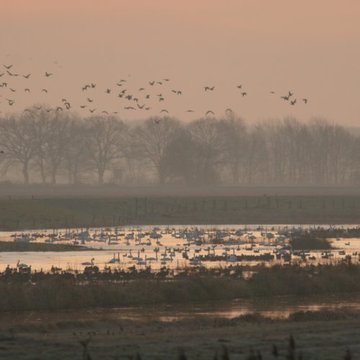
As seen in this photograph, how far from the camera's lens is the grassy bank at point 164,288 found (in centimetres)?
3625

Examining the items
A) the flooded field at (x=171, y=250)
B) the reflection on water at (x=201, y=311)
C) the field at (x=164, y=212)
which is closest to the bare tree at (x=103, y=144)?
the field at (x=164, y=212)

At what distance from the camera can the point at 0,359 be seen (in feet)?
88.8

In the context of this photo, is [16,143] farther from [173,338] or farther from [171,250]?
[173,338]

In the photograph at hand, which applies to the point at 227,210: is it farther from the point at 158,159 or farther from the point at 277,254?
the point at 158,159

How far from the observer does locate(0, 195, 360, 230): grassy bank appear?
83938 millimetres

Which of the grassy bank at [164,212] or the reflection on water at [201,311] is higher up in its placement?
the grassy bank at [164,212]

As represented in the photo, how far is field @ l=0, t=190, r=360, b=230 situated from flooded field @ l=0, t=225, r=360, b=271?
10173mm

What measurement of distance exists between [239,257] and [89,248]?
9605mm

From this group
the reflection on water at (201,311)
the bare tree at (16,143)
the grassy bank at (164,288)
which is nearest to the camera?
the reflection on water at (201,311)

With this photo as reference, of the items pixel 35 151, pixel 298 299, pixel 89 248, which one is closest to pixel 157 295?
pixel 298 299

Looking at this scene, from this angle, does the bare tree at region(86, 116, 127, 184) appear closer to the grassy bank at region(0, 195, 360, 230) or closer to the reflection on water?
the grassy bank at region(0, 195, 360, 230)

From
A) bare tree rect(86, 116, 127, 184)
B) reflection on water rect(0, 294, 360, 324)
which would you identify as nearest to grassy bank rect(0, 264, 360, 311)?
reflection on water rect(0, 294, 360, 324)

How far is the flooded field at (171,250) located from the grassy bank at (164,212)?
9.77 metres

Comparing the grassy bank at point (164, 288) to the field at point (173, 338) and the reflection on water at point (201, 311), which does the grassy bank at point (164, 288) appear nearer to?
the reflection on water at point (201, 311)
